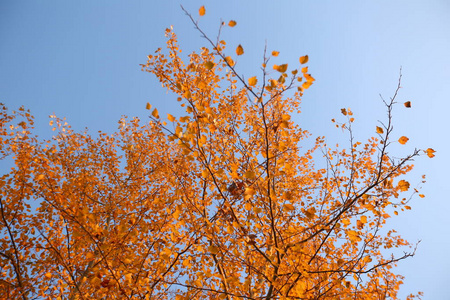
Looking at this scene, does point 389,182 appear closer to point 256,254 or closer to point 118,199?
point 256,254

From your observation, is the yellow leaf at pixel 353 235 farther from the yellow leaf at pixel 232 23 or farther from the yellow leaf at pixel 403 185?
the yellow leaf at pixel 232 23

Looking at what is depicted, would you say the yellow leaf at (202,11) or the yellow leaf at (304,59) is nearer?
the yellow leaf at (304,59)

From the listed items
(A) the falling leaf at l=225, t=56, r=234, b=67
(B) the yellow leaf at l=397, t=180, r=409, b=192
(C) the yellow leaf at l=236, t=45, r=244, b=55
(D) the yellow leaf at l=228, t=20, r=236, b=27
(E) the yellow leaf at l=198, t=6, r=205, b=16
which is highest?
(E) the yellow leaf at l=198, t=6, r=205, b=16

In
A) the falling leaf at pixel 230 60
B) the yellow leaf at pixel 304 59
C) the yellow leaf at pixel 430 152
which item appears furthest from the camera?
the yellow leaf at pixel 430 152

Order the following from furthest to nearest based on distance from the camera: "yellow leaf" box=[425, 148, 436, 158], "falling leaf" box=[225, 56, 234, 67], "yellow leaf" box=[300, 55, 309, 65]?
"yellow leaf" box=[425, 148, 436, 158] < "falling leaf" box=[225, 56, 234, 67] < "yellow leaf" box=[300, 55, 309, 65]

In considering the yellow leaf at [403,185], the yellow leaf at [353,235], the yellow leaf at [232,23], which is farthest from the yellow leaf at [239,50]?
the yellow leaf at [403,185]

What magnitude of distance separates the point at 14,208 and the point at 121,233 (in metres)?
3.77

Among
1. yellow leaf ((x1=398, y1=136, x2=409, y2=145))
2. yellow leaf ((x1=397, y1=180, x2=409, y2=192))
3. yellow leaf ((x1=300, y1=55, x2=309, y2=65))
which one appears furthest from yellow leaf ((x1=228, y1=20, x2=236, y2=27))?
yellow leaf ((x1=397, y1=180, x2=409, y2=192))

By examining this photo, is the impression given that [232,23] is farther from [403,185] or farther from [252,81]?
[403,185]

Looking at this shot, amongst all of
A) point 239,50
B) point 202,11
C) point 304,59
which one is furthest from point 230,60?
point 304,59

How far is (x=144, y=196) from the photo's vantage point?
5742 mm

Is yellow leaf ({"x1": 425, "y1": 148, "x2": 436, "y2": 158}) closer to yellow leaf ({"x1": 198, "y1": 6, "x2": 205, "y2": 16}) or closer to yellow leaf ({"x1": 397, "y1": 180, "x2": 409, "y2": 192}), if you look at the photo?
yellow leaf ({"x1": 397, "y1": 180, "x2": 409, "y2": 192})

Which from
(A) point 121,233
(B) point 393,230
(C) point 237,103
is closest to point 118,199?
(C) point 237,103

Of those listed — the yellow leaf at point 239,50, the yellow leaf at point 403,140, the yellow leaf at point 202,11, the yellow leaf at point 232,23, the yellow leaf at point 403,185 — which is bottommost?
the yellow leaf at point 403,185
